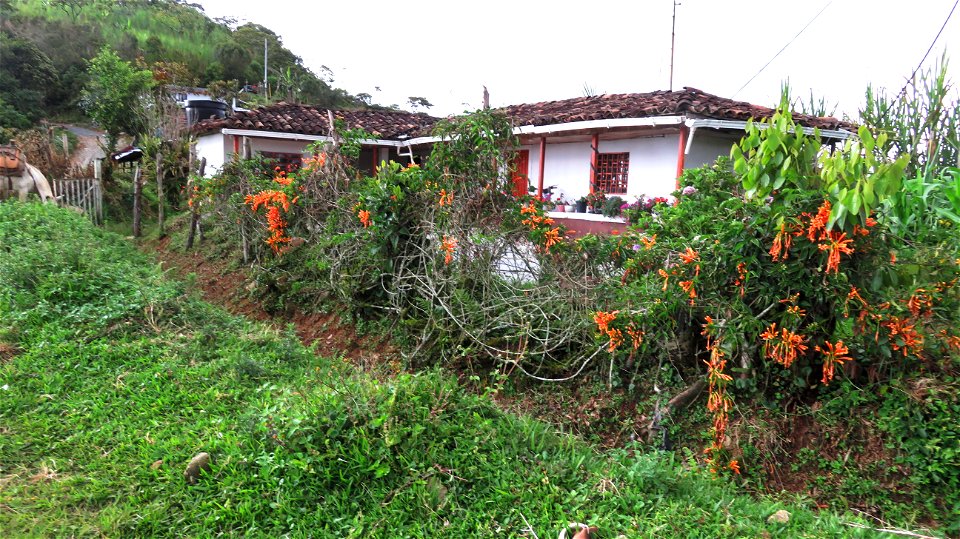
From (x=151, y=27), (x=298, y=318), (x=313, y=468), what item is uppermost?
(x=151, y=27)

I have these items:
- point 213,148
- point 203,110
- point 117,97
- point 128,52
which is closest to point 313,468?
point 213,148

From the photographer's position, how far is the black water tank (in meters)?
16.5

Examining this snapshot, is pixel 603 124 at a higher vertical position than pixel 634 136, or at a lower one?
higher

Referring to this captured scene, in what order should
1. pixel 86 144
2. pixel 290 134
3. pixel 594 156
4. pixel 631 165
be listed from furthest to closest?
pixel 86 144 → pixel 290 134 → pixel 594 156 → pixel 631 165

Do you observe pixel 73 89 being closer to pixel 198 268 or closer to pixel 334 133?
pixel 198 268

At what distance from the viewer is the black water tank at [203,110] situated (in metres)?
16.5

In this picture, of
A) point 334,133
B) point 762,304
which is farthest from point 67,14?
point 762,304

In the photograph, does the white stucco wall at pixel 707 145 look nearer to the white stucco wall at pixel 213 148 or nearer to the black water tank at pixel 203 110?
the white stucco wall at pixel 213 148

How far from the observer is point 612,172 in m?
12.0

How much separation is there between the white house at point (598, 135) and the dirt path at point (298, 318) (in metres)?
2.15

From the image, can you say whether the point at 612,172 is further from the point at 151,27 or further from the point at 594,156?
the point at 151,27

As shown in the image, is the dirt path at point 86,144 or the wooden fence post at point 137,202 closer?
the wooden fence post at point 137,202

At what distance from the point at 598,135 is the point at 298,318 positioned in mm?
7375

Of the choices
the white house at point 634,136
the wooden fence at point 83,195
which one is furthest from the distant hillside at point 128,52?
the white house at point 634,136
